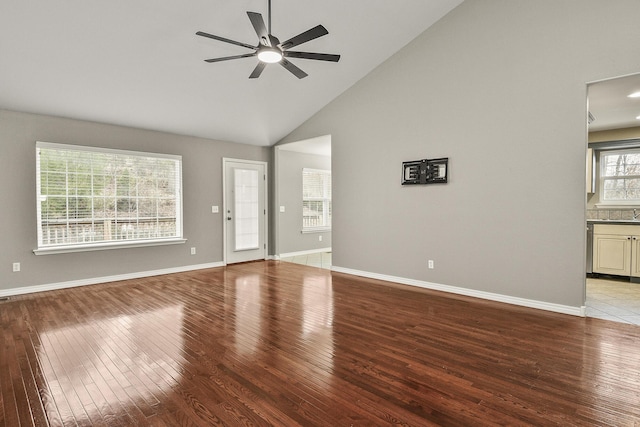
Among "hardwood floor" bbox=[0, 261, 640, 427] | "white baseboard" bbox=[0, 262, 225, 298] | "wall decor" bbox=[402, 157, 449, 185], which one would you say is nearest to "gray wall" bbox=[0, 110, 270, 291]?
"white baseboard" bbox=[0, 262, 225, 298]

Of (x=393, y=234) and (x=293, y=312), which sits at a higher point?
(x=393, y=234)

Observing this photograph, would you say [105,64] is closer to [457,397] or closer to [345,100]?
[345,100]

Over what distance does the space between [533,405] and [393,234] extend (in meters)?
3.35

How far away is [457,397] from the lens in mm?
2090

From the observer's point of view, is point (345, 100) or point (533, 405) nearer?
point (533, 405)

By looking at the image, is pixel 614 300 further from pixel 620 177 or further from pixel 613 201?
pixel 620 177

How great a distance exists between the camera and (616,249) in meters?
5.11

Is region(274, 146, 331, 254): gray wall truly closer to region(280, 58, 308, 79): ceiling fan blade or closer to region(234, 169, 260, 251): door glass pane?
region(234, 169, 260, 251): door glass pane

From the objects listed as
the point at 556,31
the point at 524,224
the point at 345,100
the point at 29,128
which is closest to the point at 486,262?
the point at 524,224

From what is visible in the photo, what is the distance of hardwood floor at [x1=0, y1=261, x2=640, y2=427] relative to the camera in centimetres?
195

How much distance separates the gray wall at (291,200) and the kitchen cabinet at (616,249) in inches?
220

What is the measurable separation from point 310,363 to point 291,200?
5.49 metres

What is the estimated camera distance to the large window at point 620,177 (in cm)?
554

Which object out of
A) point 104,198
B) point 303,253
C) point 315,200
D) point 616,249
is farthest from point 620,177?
point 104,198
